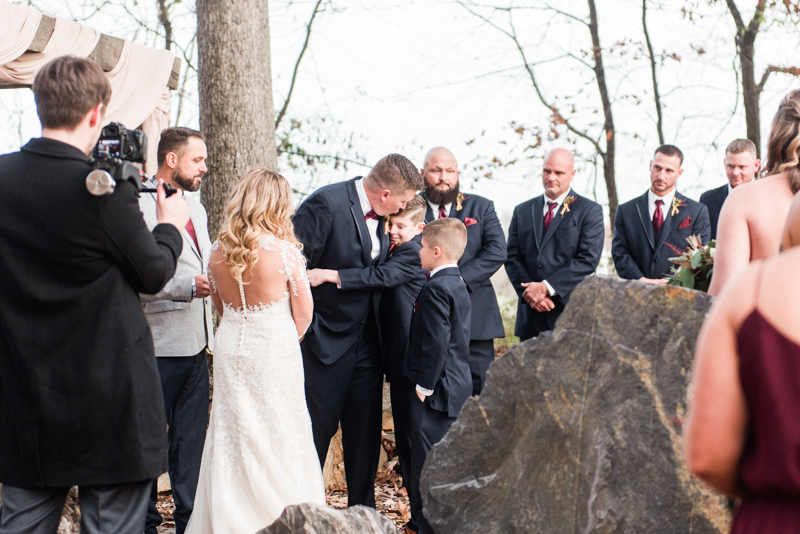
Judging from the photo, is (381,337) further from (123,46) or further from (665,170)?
(123,46)

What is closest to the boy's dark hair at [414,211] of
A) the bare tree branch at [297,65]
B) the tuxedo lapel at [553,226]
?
the tuxedo lapel at [553,226]

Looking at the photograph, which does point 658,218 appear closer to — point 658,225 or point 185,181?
point 658,225

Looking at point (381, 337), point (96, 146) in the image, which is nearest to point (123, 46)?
point (381, 337)

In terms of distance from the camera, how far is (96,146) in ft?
8.52

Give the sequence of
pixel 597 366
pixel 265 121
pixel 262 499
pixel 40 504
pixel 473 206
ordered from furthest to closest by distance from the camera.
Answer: pixel 265 121, pixel 473 206, pixel 262 499, pixel 597 366, pixel 40 504

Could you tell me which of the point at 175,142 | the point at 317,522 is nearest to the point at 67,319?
the point at 317,522

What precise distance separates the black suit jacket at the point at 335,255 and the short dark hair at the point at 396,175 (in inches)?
9.3

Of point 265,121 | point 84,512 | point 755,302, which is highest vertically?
point 265,121

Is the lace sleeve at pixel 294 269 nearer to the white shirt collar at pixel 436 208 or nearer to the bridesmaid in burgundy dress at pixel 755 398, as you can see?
the white shirt collar at pixel 436 208

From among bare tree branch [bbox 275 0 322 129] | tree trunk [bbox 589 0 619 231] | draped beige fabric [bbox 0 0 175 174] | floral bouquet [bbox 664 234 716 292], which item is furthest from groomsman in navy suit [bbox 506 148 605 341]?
bare tree branch [bbox 275 0 322 129]

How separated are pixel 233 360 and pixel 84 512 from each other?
126cm

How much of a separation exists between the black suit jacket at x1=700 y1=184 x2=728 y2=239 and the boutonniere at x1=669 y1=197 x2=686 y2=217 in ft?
1.74

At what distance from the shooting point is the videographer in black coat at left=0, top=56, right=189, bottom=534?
96.3 inches

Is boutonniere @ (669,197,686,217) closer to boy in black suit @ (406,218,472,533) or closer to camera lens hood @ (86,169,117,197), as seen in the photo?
boy in black suit @ (406,218,472,533)
